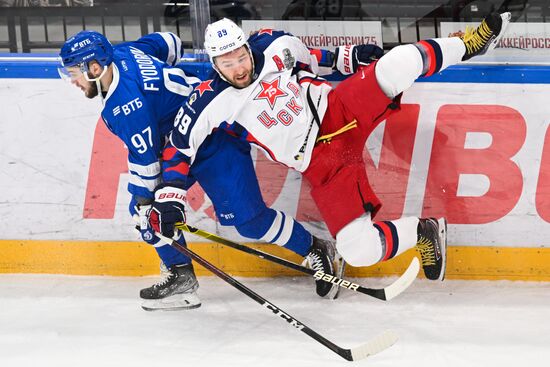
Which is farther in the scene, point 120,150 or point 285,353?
point 120,150

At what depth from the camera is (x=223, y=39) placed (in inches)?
119

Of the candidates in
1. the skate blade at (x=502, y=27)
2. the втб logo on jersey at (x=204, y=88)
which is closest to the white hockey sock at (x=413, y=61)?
the skate blade at (x=502, y=27)

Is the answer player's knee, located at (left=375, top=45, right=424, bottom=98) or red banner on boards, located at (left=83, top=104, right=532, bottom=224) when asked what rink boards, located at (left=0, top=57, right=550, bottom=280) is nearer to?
red banner on boards, located at (left=83, top=104, right=532, bottom=224)

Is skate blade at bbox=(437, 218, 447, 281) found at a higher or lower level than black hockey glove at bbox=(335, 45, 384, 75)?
lower

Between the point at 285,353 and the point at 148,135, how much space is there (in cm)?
93

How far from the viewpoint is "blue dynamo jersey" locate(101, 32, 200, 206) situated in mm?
3154

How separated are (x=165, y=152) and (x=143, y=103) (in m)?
0.20

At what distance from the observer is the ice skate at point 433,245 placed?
331cm

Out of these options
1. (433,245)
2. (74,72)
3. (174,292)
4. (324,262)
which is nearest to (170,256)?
(174,292)

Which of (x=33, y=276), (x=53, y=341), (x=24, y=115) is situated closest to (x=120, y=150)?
(x=24, y=115)

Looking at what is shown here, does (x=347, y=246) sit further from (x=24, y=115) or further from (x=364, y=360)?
(x=24, y=115)

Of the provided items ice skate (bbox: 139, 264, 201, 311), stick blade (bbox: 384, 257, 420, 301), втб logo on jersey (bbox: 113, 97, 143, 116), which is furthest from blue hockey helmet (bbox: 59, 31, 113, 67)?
stick blade (bbox: 384, 257, 420, 301)

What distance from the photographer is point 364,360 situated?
9.36 ft

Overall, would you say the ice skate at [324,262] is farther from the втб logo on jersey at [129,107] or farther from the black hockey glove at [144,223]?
the втб logo on jersey at [129,107]
